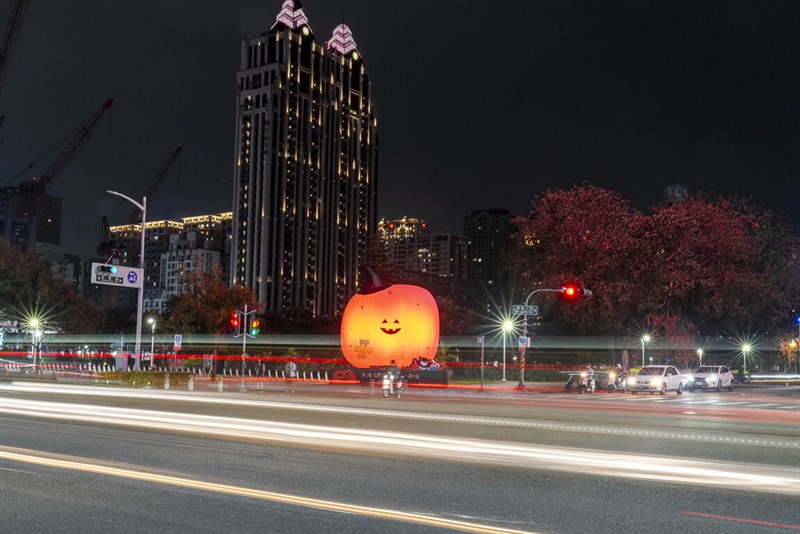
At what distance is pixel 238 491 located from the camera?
9.56 metres

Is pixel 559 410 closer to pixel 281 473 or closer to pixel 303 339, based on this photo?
pixel 281 473

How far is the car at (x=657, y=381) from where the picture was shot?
41.1 metres

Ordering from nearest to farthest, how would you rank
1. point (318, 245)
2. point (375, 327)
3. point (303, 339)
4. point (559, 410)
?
point (559, 410) < point (375, 327) < point (303, 339) < point (318, 245)

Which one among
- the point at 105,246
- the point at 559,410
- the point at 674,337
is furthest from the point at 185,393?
the point at 105,246

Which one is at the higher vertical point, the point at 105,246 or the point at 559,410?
the point at 105,246

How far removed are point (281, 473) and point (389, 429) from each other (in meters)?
6.25

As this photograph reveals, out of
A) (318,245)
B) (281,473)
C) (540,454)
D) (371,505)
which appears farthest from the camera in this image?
(318,245)

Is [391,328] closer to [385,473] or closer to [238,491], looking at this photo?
[385,473]

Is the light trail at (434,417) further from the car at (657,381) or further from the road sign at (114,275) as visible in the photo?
the car at (657,381)

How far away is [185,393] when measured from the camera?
30.5 meters

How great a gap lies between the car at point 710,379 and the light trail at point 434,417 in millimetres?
29302

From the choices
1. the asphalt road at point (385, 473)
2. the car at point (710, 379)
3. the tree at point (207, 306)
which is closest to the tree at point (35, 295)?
the tree at point (207, 306)

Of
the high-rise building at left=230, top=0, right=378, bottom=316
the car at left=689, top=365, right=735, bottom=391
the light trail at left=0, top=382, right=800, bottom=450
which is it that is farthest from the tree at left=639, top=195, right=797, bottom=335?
the high-rise building at left=230, top=0, right=378, bottom=316

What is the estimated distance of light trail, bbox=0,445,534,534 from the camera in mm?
7945
